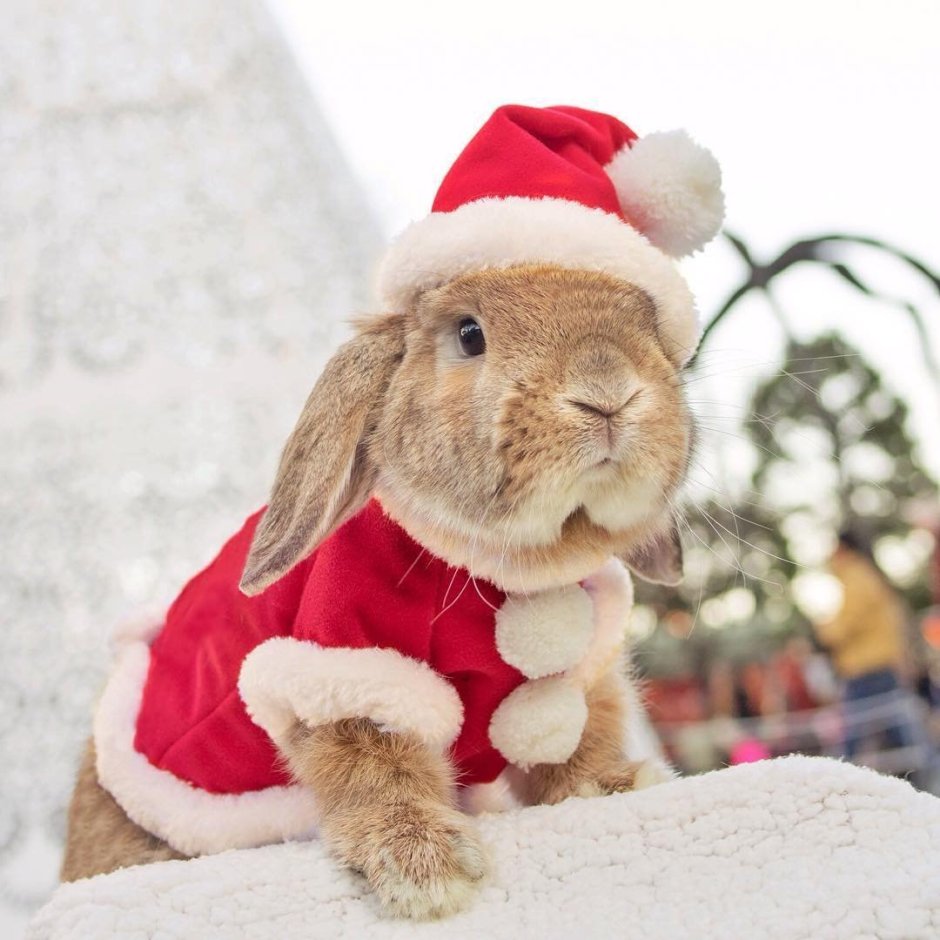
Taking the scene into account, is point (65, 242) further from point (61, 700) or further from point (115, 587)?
point (61, 700)

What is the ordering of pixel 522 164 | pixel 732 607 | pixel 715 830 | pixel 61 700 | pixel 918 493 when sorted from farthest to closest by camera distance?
pixel 918 493, pixel 732 607, pixel 61 700, pixel 522 164, pixel 715 830

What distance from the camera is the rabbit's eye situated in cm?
72

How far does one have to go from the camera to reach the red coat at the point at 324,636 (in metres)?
0.73

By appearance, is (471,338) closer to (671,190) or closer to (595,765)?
(671,190)

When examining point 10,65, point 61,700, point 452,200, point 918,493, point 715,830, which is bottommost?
point 918,493

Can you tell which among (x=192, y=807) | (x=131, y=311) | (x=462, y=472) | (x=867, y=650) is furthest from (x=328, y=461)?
(x=867, y=650)

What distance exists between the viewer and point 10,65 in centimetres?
140

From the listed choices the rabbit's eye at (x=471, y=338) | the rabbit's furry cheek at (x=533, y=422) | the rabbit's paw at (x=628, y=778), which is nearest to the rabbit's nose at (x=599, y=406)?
the rabbit's furry cheek at (x=533, y=422)

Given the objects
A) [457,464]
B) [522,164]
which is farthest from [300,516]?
[522,164]

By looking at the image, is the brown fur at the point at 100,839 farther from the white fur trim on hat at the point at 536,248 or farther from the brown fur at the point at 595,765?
the white fur trim on hat at the point at 536,248

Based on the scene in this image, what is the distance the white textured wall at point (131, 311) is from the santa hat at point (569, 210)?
501 millimetres

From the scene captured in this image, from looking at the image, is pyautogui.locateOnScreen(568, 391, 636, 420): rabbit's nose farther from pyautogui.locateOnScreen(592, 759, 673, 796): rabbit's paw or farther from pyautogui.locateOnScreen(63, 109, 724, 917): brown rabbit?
pyautogui.locateOnScreen(592, 759, 673, 796): rabbit's paw

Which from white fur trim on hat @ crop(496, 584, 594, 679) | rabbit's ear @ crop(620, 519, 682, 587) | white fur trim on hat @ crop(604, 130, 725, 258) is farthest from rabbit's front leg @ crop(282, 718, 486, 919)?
white fur trim on hat @ crop(604, 130, 725, 258)

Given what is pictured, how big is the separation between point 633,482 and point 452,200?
307mm
